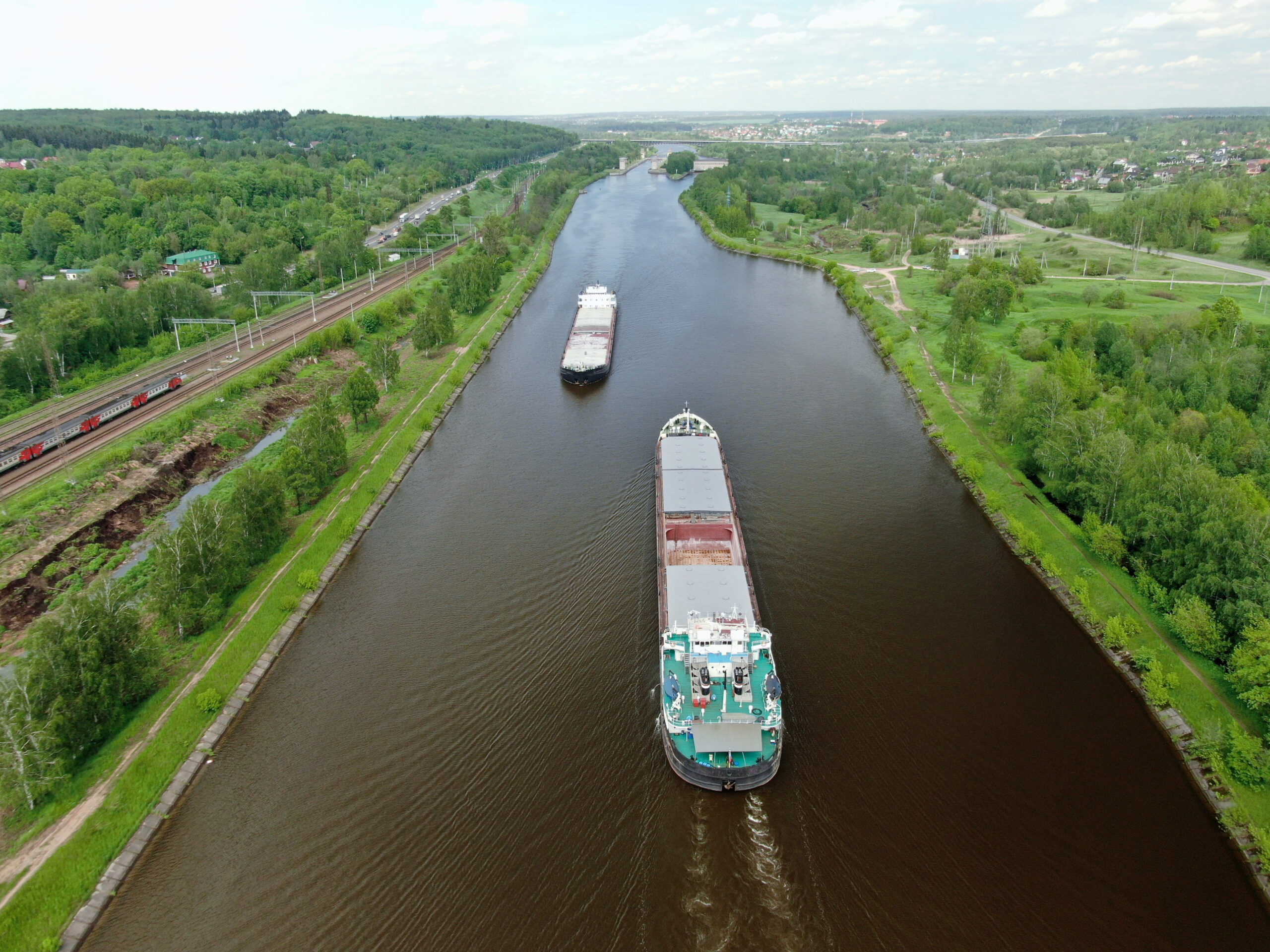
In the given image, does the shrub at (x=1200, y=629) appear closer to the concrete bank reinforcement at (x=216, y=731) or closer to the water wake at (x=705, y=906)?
the water wake at (x=705, y=906)

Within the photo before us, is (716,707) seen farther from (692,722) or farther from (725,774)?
(725,774)

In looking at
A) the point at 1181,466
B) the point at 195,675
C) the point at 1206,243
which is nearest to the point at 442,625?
the point at 195,675

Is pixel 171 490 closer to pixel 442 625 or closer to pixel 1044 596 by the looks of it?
pixel 442 625

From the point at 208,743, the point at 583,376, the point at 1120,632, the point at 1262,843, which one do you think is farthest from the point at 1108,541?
the point at 208,743

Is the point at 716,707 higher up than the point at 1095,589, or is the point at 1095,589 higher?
the point at 716,707

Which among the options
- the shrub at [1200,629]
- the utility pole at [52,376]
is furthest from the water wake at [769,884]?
the utility pole at [52,376]

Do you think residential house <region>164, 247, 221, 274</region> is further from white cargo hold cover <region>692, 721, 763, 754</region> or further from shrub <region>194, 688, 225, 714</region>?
white cargo hold cover <region>692, 721, 763, 754</region>

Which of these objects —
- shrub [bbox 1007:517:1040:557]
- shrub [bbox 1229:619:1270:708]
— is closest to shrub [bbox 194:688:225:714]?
shrub [bbox 1007:517:1040:557]
